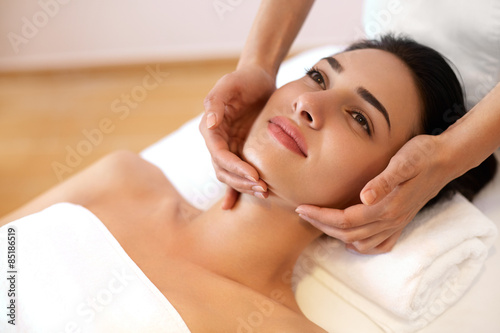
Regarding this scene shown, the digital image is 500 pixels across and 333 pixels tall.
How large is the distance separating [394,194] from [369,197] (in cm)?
10

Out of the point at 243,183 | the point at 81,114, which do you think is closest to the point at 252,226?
the point at 243,183

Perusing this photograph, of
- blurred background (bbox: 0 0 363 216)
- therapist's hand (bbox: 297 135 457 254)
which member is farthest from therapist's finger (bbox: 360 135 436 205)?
blurred background (bbox: 0 0 363 216)

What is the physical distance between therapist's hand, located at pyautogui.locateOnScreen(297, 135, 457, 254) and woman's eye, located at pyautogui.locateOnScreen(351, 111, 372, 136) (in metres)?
0.13

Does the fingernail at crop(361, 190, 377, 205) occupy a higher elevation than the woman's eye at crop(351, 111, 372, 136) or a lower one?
lower

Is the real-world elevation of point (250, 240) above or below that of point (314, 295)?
above

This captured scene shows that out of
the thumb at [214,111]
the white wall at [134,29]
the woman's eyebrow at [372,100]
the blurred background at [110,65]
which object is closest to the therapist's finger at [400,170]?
the woman's eyebrow at [372,100]

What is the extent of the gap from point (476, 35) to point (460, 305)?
82 centimetres

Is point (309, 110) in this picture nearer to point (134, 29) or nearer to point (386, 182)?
point (386, 182)

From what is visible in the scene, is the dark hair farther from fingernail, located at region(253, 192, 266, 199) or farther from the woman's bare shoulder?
the woman's bare shoulder

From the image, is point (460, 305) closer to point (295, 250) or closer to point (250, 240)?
point (295, 250)

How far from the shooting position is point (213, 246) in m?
1.43

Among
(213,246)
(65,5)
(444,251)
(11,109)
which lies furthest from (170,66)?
(444,251)

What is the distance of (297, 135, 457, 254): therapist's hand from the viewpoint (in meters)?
1.11

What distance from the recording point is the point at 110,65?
327 cm
